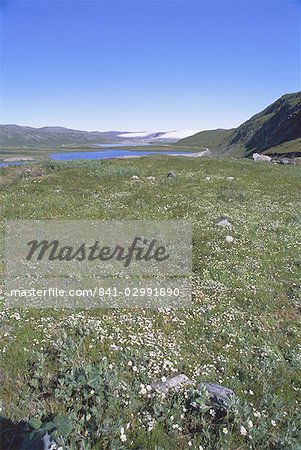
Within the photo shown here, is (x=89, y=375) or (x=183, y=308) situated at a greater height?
(x=89, y=375)

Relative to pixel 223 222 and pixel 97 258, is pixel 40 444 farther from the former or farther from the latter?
pixel 223 222

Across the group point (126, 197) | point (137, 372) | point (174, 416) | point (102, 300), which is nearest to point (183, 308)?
point (102, 300)

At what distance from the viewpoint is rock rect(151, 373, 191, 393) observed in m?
8.21

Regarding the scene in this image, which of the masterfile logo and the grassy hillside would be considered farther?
the masterfile logo

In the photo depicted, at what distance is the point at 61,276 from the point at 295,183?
30274 mm

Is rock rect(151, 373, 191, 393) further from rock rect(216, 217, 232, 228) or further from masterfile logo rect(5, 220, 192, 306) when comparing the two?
rock rect(216, 217, 232, 228)

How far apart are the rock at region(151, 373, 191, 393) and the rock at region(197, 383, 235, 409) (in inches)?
22.3

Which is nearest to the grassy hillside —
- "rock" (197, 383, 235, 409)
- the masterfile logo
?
"rock" (197, 383, 235, 409)

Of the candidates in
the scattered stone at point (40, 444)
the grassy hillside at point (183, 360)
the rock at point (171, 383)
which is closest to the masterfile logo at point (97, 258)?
the grassy hillside at point (183, 360)

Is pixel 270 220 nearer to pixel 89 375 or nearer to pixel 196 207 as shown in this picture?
pixel 196 207

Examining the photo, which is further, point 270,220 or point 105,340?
point 270,220

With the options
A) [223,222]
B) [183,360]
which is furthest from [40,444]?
[223,222]

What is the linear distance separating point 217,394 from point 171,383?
1.15 meters

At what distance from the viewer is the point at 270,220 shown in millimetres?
23547
